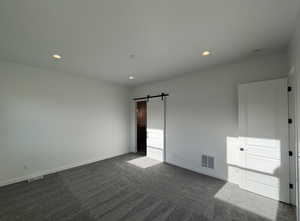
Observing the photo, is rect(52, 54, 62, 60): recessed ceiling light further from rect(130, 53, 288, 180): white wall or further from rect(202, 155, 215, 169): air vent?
rect(202, 155, 215, 169): air vent

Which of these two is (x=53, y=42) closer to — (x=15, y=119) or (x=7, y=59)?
(x=7, y=59)

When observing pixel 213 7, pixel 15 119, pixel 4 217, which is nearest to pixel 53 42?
pixel 15 119

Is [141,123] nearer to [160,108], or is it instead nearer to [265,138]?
[160,108]

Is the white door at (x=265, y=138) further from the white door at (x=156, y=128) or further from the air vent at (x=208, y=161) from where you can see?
the white door at (x=156, y=128)

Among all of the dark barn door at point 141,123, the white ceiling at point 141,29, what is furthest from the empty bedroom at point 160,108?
the dark barn door at point 141,123

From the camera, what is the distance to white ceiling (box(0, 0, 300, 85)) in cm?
146

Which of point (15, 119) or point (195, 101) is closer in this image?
point (15, 119)

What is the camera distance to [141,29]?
1.86 meters

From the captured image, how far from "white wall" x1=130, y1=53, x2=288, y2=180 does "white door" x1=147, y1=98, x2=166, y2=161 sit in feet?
0.75

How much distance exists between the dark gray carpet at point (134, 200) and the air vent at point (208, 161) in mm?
289

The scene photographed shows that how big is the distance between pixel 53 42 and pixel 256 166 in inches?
173

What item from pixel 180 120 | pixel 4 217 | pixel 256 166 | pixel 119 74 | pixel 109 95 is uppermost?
pixel 119 74

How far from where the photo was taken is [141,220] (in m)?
1.90

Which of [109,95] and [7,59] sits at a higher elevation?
[7,59]
